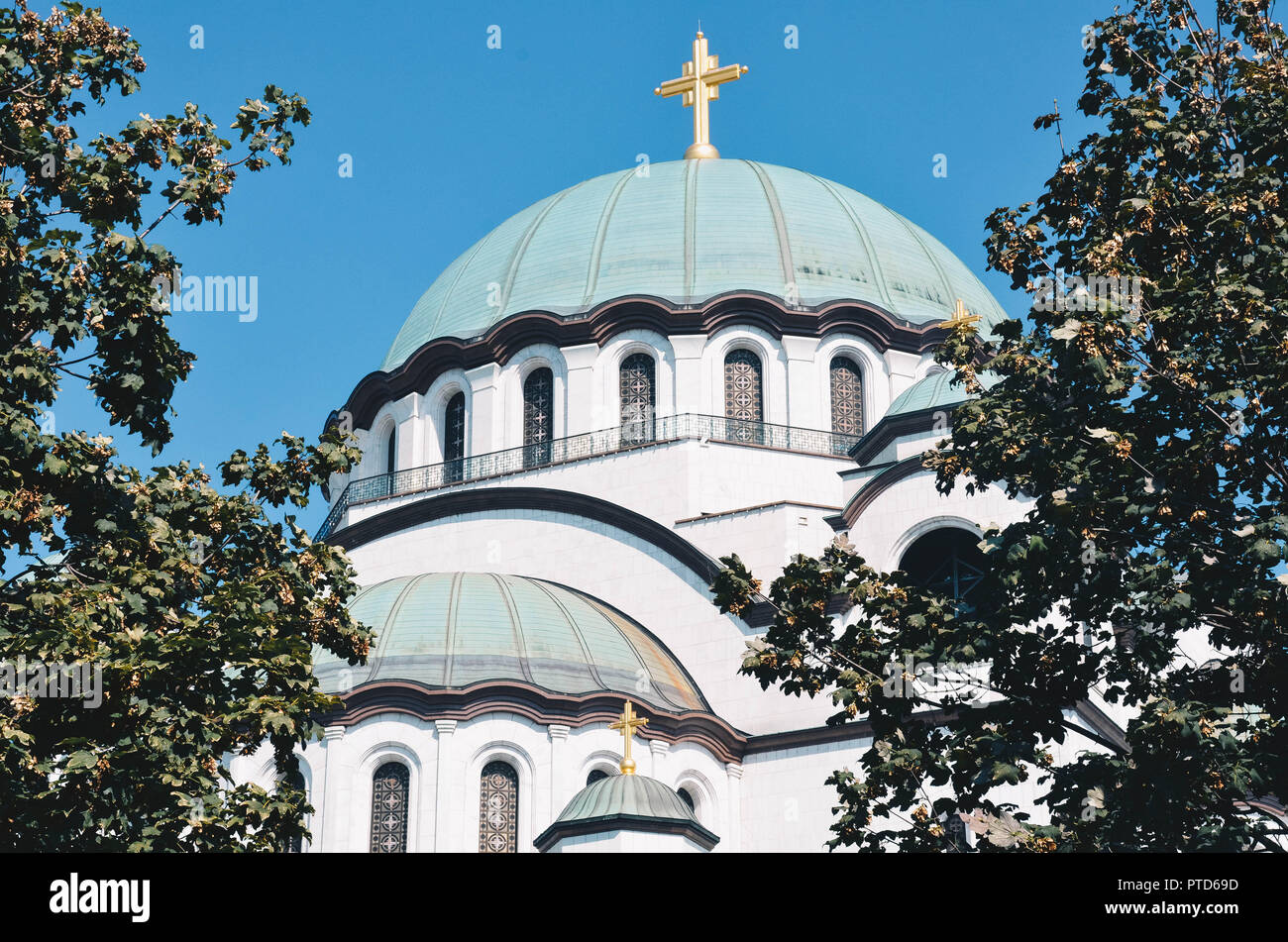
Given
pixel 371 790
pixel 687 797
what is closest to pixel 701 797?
pixel 687 797

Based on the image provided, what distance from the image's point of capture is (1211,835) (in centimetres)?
1324

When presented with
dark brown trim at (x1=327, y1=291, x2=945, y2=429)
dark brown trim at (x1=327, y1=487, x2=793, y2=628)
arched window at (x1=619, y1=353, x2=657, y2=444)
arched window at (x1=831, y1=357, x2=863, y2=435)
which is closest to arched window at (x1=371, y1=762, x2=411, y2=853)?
dark brown trim at (x1=327, y1=487, x2=793, y2=628)

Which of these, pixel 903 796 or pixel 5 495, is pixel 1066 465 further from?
pixel 5 495

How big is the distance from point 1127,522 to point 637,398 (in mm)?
18126

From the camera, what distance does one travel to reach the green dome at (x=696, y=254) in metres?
32.5

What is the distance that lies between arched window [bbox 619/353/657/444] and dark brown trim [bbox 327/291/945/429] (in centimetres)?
58

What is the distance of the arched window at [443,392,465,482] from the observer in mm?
32000

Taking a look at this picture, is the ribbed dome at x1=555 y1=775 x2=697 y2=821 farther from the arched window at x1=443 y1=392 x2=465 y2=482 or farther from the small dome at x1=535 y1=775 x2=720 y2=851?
the arched window at x1=443 y1=392 x2=465 y2=482

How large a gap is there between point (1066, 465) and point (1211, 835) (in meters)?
2.77

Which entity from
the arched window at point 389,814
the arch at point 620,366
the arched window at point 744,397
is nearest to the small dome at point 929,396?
the arched window at point 744,397

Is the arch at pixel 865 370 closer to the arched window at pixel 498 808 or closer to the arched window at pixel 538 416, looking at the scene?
the arched window at pixel 538 416

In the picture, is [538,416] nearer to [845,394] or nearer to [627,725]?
[845,394]
